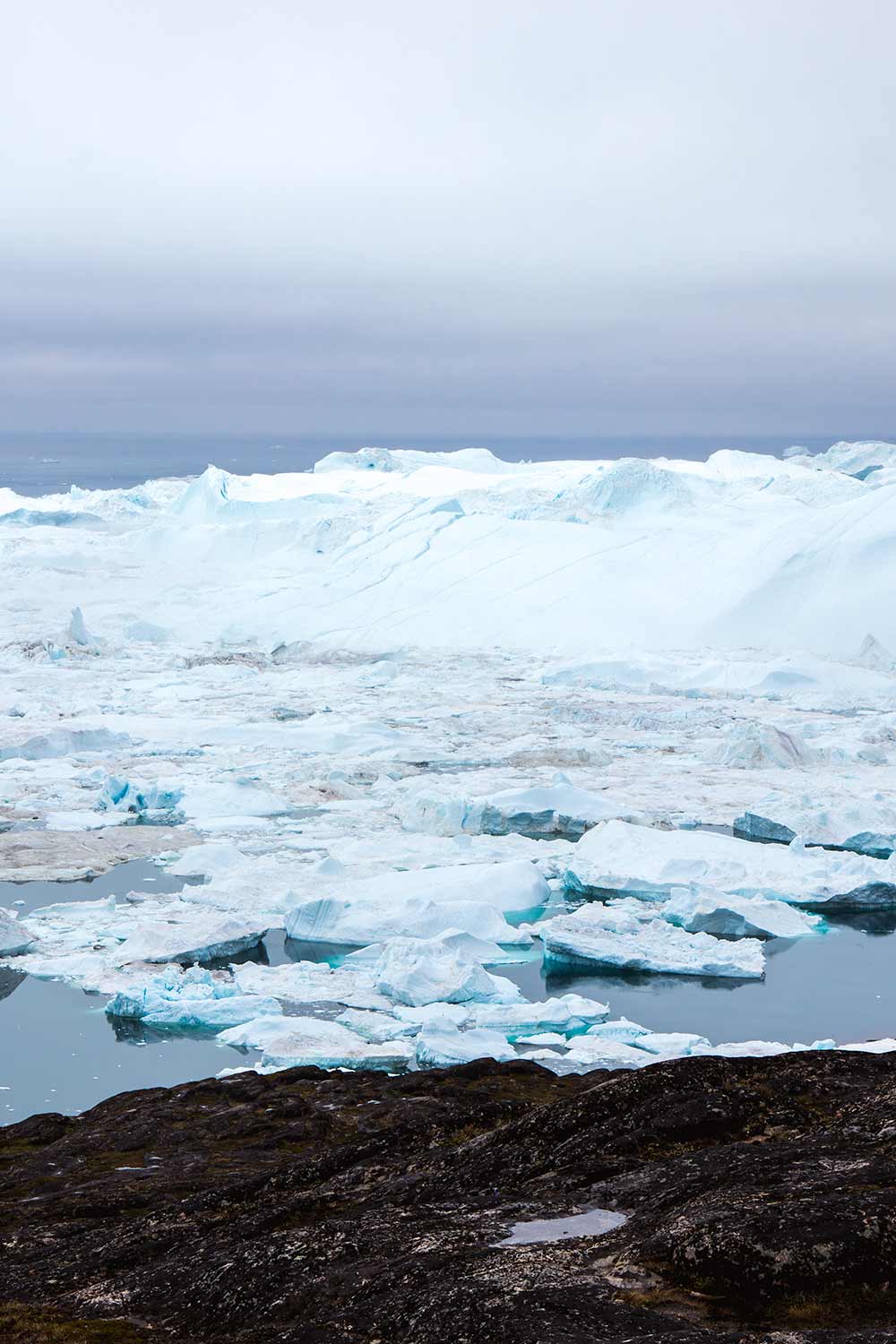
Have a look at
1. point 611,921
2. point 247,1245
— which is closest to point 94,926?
point 611,921

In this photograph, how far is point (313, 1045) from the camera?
9.20 meters

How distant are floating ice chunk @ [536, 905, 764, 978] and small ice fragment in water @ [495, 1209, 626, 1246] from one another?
6.68 meters

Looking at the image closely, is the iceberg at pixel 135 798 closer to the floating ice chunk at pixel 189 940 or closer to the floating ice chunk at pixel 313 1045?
the floating ice chunk at pixel 189 940

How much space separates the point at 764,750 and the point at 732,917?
6061 millimetres

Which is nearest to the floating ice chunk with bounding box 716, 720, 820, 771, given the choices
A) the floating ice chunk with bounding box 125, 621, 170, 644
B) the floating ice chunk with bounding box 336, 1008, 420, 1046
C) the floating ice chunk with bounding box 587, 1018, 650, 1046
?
the floating ice chunk with bounding box 587, 1018, 650, 1046

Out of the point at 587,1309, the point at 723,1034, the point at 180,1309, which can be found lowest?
the point at 723,1034

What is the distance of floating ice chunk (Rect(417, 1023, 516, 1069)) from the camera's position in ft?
30.0

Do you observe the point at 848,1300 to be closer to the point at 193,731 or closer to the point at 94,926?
the point at 94,926

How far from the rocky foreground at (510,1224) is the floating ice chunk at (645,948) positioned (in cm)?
471

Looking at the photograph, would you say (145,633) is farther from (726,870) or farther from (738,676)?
(726,870)

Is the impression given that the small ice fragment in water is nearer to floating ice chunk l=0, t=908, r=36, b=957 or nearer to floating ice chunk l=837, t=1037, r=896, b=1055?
floating ice chunk l=837, t=1037, r=896, b=1055

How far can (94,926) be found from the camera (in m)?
11.5

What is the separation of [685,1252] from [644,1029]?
610 cm

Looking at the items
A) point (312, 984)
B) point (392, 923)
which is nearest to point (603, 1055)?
point (312, 984)
